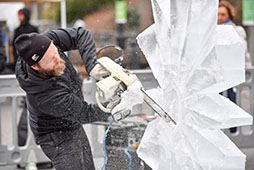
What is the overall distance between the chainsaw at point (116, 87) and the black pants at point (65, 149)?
0.86m

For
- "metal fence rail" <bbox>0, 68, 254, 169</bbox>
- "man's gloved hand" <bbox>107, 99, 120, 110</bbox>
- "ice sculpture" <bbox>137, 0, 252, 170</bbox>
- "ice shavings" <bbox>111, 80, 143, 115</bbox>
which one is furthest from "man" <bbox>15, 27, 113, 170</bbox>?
"metal fence rail" <bbox>0, 68, 254, 169</bbox>

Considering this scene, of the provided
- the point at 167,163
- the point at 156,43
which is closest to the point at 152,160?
the point at 167,163

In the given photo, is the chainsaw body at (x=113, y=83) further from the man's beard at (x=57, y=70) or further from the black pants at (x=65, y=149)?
the black pants at (x=65, y=149)

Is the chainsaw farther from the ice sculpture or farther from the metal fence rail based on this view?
the metal fence rail

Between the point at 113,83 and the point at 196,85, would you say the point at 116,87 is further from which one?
the point at 196,85

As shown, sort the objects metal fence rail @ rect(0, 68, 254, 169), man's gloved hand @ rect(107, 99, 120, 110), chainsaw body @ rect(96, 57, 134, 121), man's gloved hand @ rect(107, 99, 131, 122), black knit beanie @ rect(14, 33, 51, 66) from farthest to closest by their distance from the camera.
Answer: metal fence rail @ rect(0, 68, 254, 169) → black knit beanie @ rect(14, 33, 51, 66) → man's gloved hand @ rect(107, 99, 120, 110) → man's gloved hand @ rect(107, 99, 131, 122) → chainsaw body @ rect(96, 57, 134, 121)

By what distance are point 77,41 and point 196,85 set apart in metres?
1.33

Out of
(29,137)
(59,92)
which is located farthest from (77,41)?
(29,137)

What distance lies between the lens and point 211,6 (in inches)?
101

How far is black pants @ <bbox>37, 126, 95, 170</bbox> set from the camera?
136 inches

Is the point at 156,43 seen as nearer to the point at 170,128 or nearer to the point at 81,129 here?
the point at 170,128

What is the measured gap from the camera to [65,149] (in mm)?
3492

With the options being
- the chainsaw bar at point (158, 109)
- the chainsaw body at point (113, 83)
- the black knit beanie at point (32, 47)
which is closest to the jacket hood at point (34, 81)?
the black knit beanie at point (32, 47)

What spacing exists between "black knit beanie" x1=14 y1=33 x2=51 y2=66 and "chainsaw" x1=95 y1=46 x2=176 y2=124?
49 centimetres
